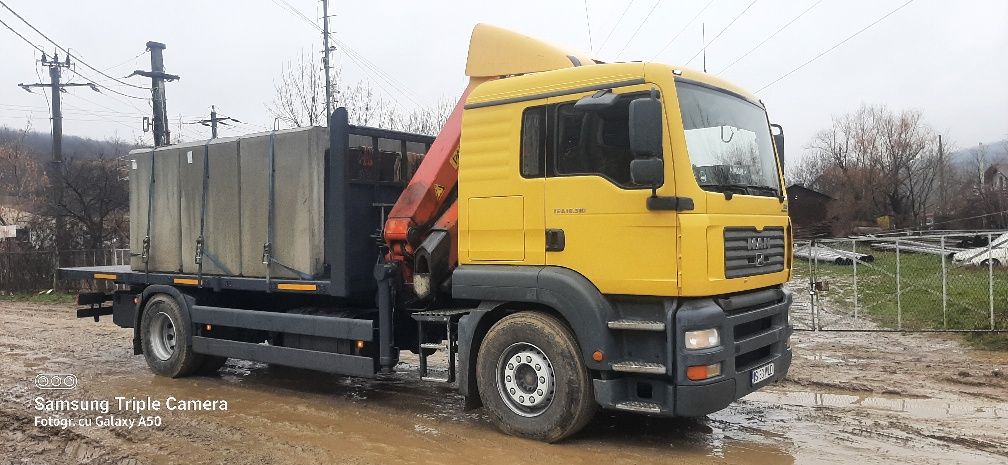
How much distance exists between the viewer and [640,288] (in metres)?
5.28

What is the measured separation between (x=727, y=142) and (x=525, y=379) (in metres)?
2.47

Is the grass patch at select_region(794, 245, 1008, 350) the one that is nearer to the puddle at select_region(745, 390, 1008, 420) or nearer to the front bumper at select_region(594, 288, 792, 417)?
the puddle at select_region(745, 390, 1008, 420)

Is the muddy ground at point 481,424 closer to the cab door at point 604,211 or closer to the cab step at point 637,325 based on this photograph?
the cab step at point 637,325

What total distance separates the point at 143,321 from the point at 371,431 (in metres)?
4.39

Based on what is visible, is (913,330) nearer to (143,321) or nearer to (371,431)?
(371,431)

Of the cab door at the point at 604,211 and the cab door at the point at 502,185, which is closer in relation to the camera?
the cab door at the point at 604,211

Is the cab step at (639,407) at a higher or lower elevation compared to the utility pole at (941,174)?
lower

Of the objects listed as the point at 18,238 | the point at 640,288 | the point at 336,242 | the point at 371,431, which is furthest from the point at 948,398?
the point at 18,238

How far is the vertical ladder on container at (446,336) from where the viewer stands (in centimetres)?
640

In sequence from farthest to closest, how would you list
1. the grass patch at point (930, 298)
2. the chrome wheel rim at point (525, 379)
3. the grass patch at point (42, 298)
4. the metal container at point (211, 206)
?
the grass patch at point (42, 298) → the grass patch at point (930, 298) → the metal container at point (211, 206) → the chrome wheel rim at point (525, 379)

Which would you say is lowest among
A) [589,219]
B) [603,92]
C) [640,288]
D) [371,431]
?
[371,431]

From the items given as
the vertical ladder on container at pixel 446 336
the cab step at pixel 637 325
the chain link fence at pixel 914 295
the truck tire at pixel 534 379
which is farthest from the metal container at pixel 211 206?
the chain link fence at pixel 914 295

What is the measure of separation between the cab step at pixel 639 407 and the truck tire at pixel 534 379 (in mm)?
283

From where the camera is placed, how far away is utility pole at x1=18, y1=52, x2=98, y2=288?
78.9 feet
